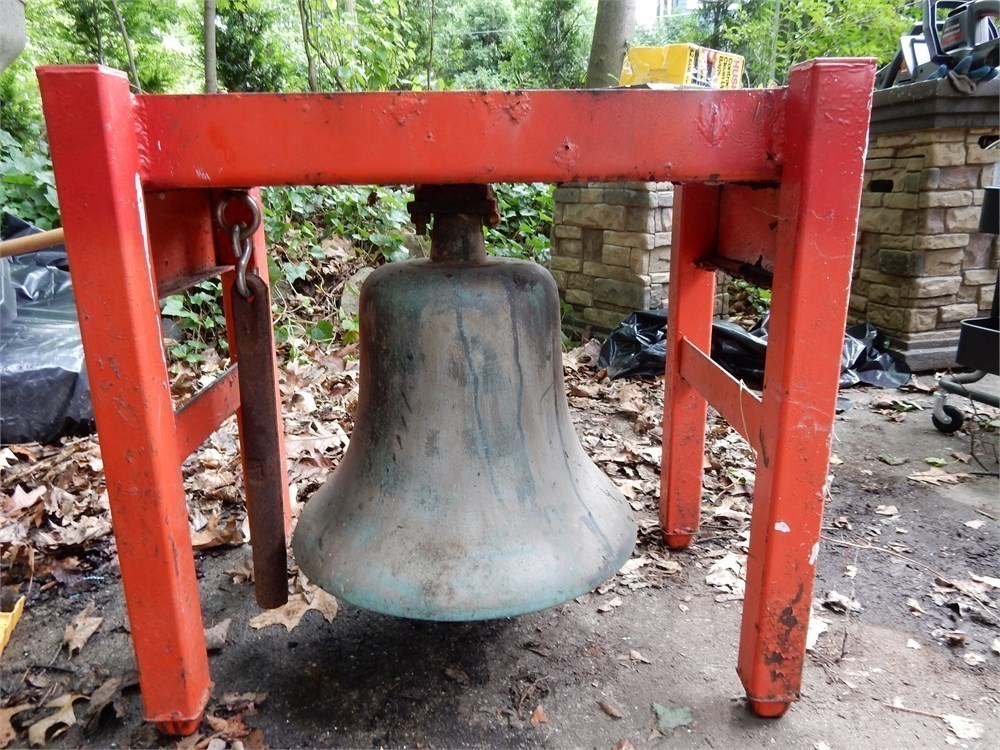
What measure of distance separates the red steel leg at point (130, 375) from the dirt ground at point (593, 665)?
0.74 feet

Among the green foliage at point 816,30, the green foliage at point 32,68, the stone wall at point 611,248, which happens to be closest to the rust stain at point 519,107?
the stone wall at point 611,248

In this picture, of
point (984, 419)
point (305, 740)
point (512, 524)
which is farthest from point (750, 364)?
point (305, 740)

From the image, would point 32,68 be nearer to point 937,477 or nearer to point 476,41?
point 476,41

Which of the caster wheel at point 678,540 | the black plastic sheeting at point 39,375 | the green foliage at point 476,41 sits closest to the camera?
the caster wheel at point 678,540

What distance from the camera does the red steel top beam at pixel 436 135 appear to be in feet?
3.45

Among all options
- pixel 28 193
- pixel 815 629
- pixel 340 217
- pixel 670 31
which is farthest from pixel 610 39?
pixel 670 31

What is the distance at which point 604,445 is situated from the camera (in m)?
2.96

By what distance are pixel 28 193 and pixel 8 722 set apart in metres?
3.81

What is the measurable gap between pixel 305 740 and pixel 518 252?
4.41 meters

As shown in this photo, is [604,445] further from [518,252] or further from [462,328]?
[518,252]

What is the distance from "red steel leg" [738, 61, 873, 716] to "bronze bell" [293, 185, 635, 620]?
0.29m

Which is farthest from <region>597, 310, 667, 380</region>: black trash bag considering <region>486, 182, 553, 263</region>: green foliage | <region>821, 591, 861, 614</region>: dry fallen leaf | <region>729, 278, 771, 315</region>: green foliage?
<region>821, 591, 861, 614</region>: dry fallen leaf

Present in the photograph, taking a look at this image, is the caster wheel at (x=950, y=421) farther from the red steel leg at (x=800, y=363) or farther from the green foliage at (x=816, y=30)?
the green foliage at (x=816, y=30)

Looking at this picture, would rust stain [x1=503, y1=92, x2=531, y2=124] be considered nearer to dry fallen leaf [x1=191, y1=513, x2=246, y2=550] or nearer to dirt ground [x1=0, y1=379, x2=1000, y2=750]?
dirt ground [x1=0, y1=379, x2=1000, y2=750]
